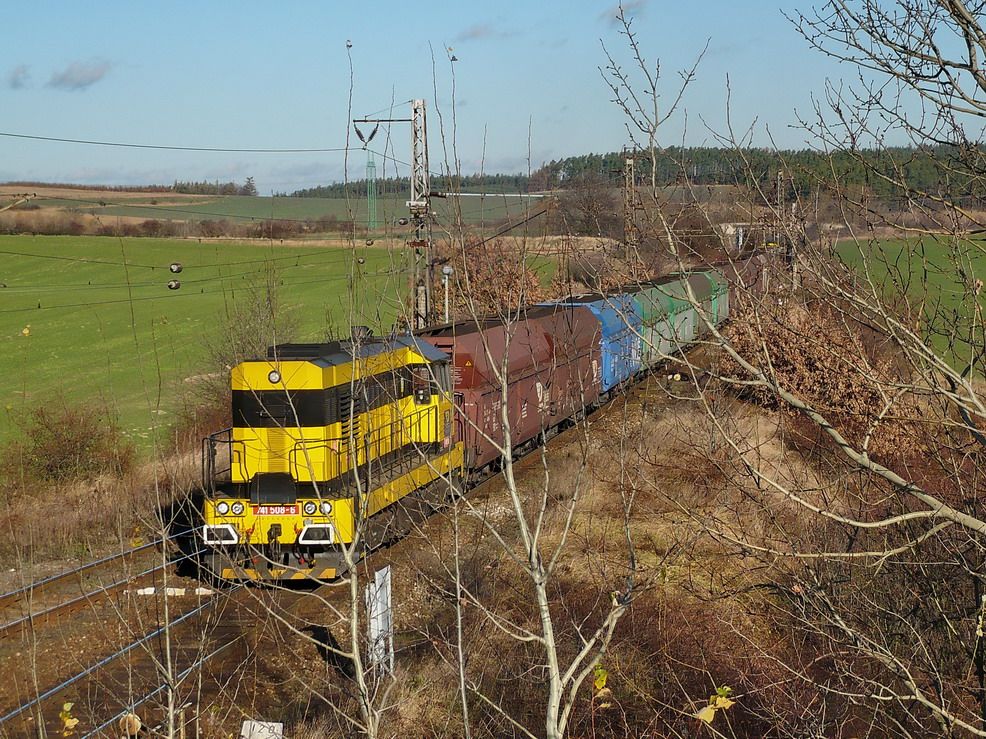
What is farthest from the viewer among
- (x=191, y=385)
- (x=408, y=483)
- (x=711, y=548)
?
(x=191, y=385)

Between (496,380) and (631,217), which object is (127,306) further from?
(631,217)

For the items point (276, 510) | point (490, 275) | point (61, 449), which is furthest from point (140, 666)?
point (61, 449)

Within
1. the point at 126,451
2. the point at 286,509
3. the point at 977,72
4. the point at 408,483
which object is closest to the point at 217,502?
the point at 286,509

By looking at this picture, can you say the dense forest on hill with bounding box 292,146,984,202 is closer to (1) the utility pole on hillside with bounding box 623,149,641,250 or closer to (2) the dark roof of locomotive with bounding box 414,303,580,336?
(1) the utility pole on hillside with bounding box 623,149,641,250

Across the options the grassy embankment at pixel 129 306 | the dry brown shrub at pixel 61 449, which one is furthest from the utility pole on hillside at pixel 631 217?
the grassy embankment at pixel 129 306

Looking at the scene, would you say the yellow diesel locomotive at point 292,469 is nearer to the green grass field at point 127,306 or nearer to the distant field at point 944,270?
the distant field at point 944,270

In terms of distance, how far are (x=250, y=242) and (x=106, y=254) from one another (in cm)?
967

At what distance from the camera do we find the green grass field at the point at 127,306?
43.9 meters

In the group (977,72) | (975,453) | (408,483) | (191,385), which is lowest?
(191,385)

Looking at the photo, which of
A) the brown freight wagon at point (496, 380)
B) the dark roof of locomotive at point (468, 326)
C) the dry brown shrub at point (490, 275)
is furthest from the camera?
the dark roof of locomotive at point (468, 326)

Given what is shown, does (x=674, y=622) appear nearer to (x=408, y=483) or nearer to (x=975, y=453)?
(x=408, y=483)

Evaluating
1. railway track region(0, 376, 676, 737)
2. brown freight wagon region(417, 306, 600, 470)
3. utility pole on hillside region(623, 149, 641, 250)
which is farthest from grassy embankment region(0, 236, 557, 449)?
utility pole on hillside region(623, 149, 641, 250)

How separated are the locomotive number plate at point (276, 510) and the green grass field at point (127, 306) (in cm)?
2385

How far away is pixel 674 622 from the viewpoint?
1373 centimetres
